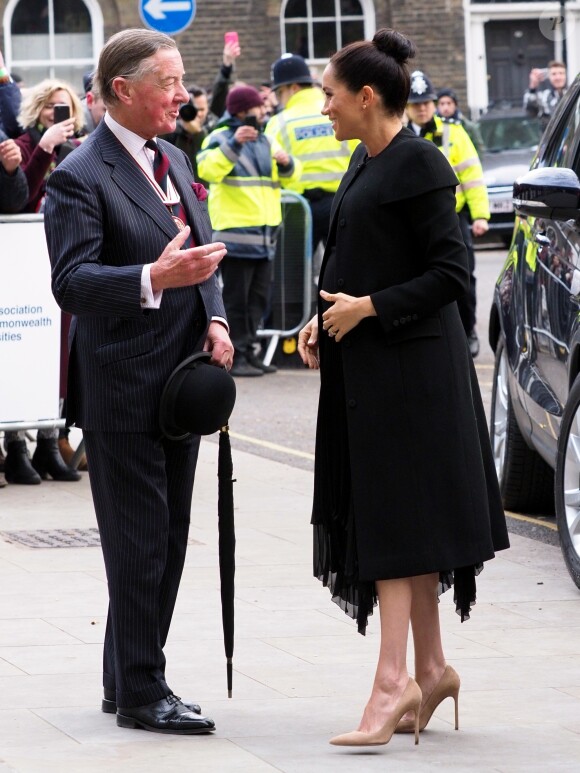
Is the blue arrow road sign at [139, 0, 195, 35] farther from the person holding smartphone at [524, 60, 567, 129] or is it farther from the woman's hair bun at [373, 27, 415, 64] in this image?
the woman's hair bun at [373, 27, 415, 64]

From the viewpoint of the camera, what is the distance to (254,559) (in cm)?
730

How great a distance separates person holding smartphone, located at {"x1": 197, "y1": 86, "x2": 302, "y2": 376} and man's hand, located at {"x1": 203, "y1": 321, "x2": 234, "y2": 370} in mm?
8229

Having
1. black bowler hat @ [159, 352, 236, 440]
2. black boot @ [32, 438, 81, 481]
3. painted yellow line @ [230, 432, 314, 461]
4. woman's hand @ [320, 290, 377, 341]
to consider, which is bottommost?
painted yellow line @ [230, 432, 314, 461]

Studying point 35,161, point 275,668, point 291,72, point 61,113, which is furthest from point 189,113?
point 275,668

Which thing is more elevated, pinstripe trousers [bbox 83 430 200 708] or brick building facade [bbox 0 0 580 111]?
brick building facade [bbox 0 0 580 111]

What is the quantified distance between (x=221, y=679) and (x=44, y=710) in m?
0.60

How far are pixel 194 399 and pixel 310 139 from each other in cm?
922

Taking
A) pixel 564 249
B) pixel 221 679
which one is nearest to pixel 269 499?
pixel 564 249

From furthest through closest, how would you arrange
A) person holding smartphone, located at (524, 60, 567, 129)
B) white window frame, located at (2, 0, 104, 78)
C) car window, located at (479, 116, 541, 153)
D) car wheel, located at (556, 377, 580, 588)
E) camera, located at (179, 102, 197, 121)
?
white window frame, located at (2, 0, 104, 78) < person holding smartphone, located at (524, 60, 567, 129) < car window, located at (479, 116, 541, 153) < camera, located at (179, 102, 197, 121) < car wheel, located at (556, 377, 580, 588)

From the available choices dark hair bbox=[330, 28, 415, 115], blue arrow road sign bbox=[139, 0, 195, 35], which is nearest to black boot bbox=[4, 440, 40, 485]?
dark hair bbox=[330, 28, 415, 115]

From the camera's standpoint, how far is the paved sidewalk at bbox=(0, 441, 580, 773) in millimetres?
4605

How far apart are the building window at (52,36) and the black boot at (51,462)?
2891cm

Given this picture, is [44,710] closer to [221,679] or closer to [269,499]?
[221,679]

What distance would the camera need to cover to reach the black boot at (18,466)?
916 centimetres
